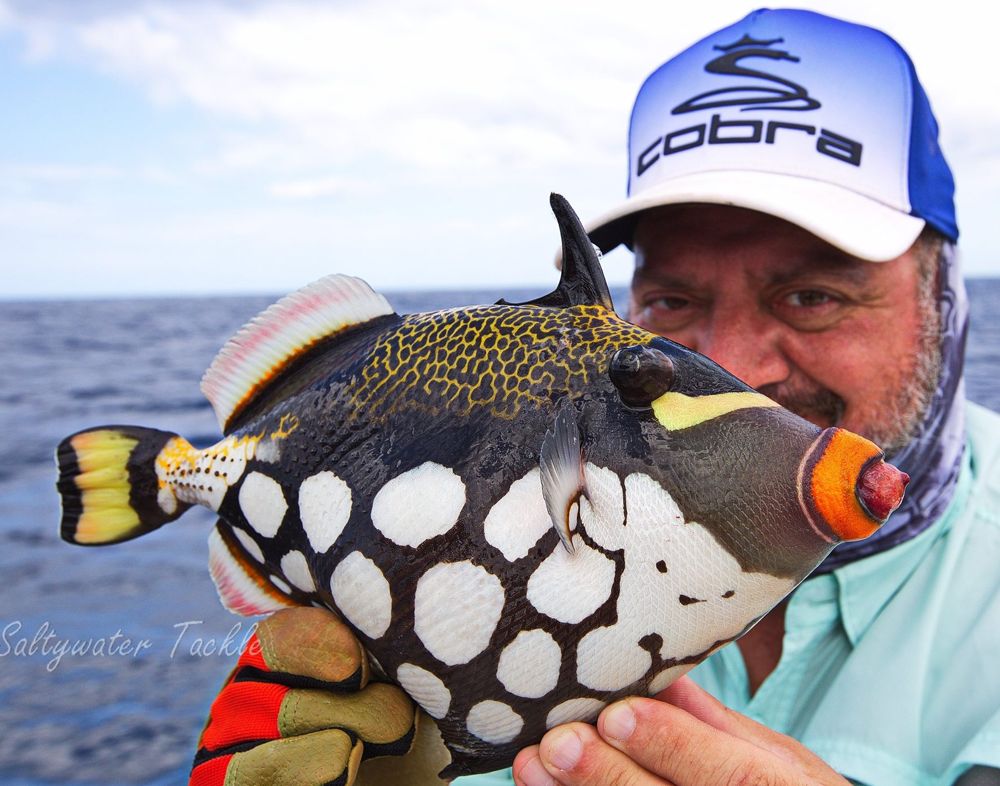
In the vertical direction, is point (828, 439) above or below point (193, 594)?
above

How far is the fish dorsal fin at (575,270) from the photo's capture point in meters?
1.08

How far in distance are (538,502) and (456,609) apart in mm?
168

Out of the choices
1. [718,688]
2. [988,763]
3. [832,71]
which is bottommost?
[718,688]

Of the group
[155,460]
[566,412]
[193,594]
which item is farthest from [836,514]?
[193,594]

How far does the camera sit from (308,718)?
3.68 feet

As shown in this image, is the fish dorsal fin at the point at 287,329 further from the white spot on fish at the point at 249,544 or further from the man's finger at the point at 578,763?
the man's finger at the point at 578,763

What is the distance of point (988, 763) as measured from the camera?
159 centimetres

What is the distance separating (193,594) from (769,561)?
461cm

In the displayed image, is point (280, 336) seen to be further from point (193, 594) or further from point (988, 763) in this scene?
point (193, 594)

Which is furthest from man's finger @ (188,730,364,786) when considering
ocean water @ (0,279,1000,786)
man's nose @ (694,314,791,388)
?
ocean water @ (0,279,1000,786)

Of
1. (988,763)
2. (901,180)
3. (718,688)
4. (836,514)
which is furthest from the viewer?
(718,688)

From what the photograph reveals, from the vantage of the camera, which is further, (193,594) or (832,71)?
(193,594)

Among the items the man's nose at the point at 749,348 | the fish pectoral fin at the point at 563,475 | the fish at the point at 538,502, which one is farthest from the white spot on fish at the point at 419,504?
the man's nose at the point at 749,348

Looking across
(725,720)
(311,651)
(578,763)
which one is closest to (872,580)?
(725,720)
